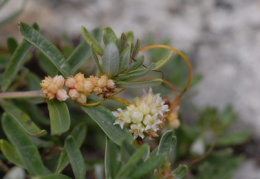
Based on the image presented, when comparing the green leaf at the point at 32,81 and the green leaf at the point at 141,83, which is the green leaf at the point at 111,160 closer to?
the green leaf at the point at 141,83

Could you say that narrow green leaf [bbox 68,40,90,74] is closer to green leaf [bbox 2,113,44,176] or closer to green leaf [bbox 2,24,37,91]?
green leaf [bbox 2,24,37,91]

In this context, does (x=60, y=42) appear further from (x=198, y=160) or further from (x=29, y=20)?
(x=198, y=160)

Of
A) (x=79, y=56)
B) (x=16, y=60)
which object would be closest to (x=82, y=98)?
(x=79, y=56)

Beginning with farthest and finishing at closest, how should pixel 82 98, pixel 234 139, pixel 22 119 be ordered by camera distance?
1. pixel 234 139
2. pixel 22 119
3. pixel 82 98

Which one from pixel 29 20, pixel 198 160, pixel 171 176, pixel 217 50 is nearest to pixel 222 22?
pixel 217 50

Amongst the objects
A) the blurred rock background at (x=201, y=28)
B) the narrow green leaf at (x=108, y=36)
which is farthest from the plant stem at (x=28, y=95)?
the blurred rock background at (x=201, y=28)

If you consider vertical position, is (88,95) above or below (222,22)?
above

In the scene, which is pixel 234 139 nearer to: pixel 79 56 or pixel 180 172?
pixel 180 172
